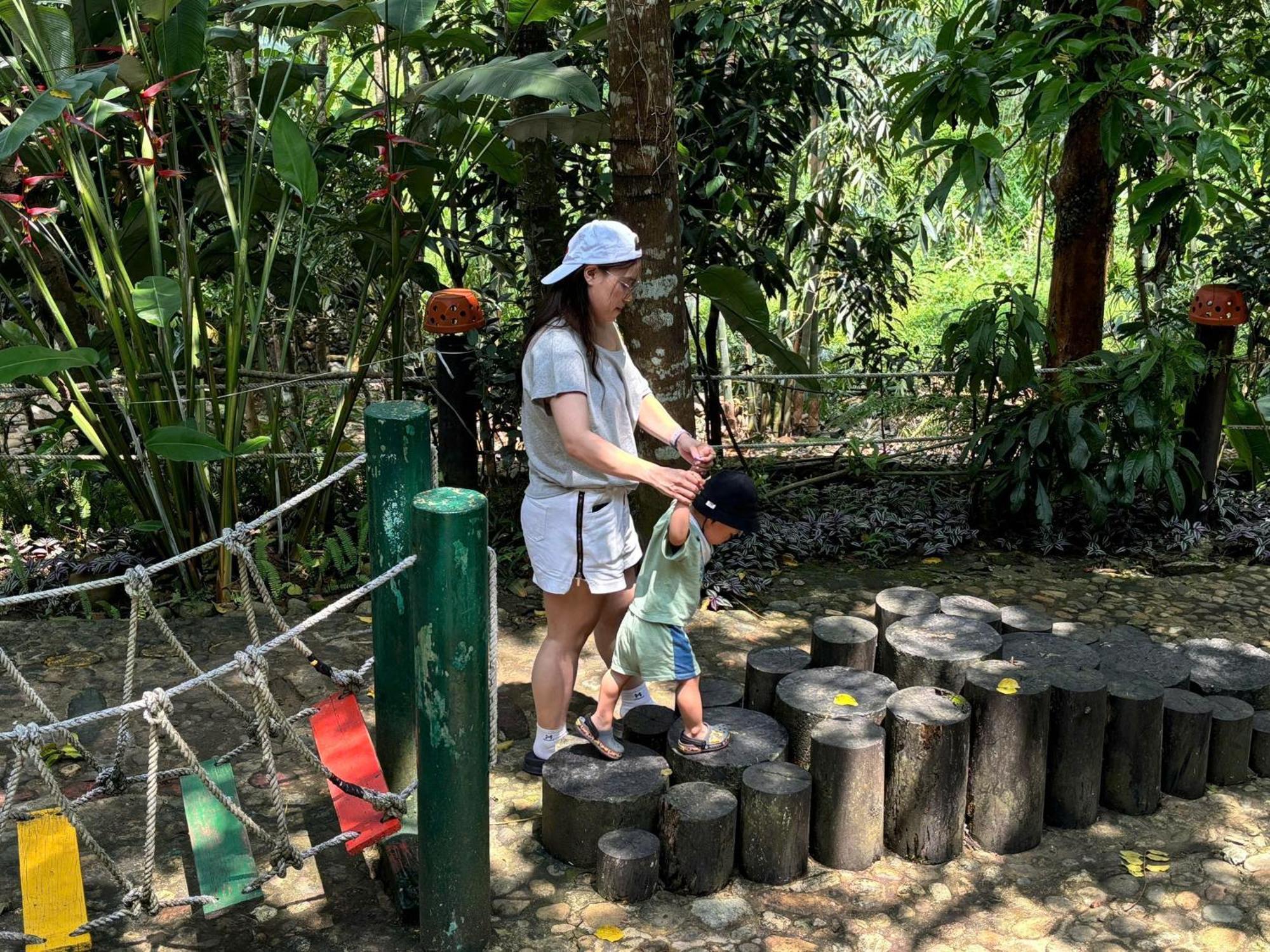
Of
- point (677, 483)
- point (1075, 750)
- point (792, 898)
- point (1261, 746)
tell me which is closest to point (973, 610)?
point (1075, 750)

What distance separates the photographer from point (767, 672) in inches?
145

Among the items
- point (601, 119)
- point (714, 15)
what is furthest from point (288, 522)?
point (714, 15)

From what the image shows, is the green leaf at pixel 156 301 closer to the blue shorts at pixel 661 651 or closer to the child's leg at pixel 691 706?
the blue shorts at pixel 661 651

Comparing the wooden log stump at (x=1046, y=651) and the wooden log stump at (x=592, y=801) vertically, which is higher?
the wooden log stump at (x=1046, y=651)

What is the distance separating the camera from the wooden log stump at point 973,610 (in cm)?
399

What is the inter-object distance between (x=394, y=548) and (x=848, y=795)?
1.33 metres

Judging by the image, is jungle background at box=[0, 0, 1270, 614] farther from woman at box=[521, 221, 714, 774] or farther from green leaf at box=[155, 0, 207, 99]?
woman at box=[521, 221, 714, 774]

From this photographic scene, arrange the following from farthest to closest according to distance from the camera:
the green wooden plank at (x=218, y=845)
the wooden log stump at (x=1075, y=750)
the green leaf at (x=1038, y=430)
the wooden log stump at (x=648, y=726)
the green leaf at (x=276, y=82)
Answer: the green leaf at (x=1038, y=430) < the green leaf at (x=276, y=82) < the wooden log stump at (x=648, y=726) < the wooden log stump at (x=1075, y=750) < the green wooden plank at (x=218, y=845)

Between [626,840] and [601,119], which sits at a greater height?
[601,119]

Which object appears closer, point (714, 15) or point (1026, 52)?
point (1026, 52)

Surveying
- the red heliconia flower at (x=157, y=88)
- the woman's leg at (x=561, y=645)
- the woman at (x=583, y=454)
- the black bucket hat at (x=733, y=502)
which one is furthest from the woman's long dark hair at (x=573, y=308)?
the red heliconia flower at (x=157, y=88)

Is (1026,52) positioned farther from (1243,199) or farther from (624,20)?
(624,20)

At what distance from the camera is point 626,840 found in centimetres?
312

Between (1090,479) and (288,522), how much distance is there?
3527mm
